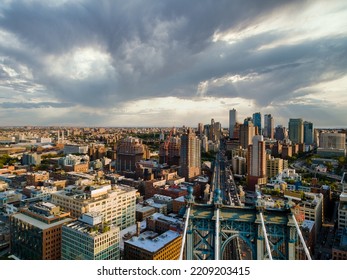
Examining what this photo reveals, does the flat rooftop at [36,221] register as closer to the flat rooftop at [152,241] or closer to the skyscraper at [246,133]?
the flat rooftop at [152,241]

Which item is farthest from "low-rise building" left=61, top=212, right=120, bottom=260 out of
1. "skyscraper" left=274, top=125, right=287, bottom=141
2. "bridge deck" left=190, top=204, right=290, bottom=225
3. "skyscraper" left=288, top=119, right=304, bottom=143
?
"skyscraper" left=288, top=119, right=304, bottom=143

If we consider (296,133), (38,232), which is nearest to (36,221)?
(38,232)

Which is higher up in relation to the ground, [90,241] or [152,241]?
[90,241]

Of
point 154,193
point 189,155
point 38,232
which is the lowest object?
point 154,193

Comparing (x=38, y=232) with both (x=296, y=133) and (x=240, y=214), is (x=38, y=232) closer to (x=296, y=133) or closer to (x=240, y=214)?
(x=240, y=214)

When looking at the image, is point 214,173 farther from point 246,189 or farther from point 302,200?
point 302,200
